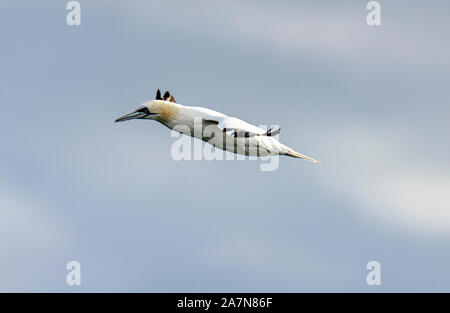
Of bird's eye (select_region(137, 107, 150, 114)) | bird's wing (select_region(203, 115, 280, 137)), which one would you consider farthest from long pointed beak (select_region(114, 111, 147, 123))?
bird's wing (select_region(203, 115, 280, 137))

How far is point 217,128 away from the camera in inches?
3172

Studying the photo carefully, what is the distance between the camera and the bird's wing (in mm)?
77875

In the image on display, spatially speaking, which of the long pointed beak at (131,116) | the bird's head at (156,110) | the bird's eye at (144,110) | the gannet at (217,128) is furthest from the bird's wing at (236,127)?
the long pointed beak at (131,116)

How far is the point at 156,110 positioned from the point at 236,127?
9848mm

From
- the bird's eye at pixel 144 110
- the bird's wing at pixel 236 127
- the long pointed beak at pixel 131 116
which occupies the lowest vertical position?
the bird's wing at pixel 236 127

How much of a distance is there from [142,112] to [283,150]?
43.7 feet

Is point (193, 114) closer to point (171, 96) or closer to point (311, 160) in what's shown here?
point (171, 96)

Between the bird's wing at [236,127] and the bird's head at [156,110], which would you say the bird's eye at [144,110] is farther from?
the bird's wing at [236,127]

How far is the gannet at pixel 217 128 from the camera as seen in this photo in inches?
3118

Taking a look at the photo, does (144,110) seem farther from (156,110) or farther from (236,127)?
(236,127)

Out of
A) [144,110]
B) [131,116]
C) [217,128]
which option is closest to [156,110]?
[144,110]
